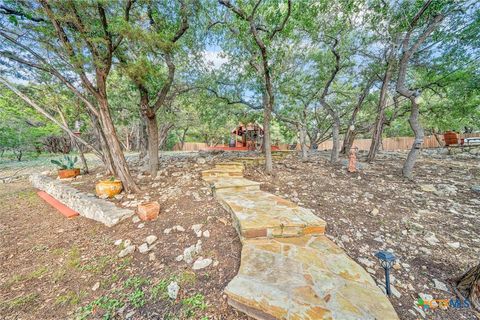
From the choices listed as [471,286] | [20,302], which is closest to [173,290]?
[20,302]

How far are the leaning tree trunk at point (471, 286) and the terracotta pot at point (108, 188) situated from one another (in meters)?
5.05

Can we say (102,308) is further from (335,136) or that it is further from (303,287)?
(335,136)

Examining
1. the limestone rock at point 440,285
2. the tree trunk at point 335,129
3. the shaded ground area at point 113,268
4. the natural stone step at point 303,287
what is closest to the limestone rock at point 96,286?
the shaded ground area at point 113,268

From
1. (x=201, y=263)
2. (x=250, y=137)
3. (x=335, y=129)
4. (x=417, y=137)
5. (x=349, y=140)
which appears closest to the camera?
(x=201, y=263)

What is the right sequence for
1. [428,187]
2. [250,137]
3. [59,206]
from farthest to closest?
[250,137], [59,206], [428,187]

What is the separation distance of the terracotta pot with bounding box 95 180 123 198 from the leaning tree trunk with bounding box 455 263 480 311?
16.6 ft

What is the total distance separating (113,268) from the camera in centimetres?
200

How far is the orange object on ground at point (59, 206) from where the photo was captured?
3478mm

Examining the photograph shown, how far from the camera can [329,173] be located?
16.1ft

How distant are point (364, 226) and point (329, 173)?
243 cm

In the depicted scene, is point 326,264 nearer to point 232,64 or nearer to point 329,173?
point 329,173

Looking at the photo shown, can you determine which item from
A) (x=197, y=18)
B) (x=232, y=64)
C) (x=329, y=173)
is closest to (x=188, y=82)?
(x=232, y=64)

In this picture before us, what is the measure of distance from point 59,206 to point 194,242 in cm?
372

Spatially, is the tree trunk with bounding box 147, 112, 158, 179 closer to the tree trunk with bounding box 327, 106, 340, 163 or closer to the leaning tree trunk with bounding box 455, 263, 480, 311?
the leaning tree trunk with bounding box 455, 263, 480, 311
